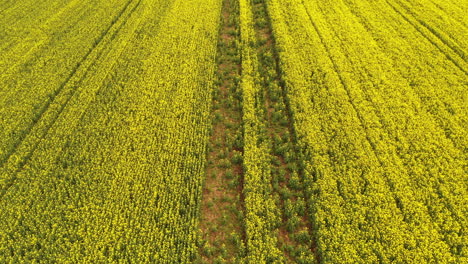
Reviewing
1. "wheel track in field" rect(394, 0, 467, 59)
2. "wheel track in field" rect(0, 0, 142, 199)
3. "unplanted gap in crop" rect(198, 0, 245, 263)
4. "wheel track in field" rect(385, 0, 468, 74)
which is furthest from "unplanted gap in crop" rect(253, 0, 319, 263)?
"wheel track in field" rect(394, 0, 467, 59)

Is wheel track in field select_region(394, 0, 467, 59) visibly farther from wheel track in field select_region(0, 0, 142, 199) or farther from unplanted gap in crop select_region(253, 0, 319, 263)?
wheel track in field select_region(0, 0, 142, 199)

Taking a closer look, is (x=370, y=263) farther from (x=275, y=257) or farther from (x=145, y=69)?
(x=145, y=69)

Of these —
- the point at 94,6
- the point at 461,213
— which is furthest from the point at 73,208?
the point at 94,6

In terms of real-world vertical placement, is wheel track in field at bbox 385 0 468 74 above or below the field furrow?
above

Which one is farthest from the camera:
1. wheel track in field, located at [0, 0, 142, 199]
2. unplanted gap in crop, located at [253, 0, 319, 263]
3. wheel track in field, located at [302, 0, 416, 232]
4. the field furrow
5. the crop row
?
wheel track in field, located at [0, 0, 142, 199]

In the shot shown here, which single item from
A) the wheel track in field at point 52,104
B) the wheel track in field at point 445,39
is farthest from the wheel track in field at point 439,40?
the wheel track in field at point 52,104

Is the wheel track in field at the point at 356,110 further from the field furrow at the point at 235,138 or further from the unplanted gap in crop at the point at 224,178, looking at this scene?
the unplanted gap in crop at the point at 224,178
